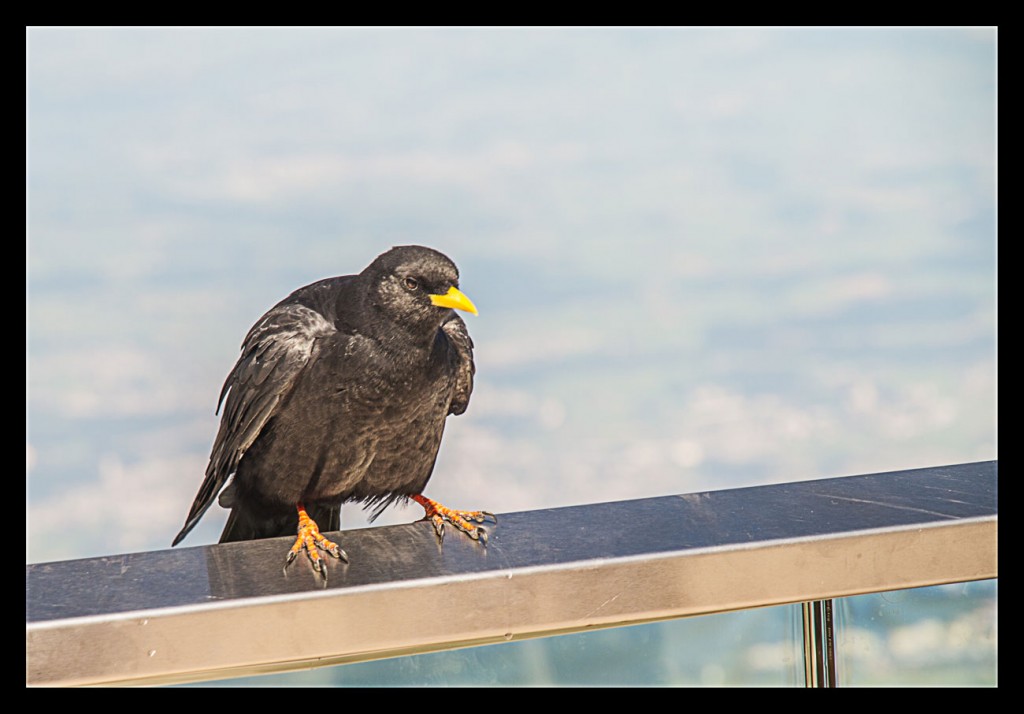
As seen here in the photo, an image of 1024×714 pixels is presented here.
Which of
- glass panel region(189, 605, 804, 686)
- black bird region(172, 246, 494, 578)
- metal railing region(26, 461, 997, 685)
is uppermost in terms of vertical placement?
black bird region(172, 246, 494, 578)

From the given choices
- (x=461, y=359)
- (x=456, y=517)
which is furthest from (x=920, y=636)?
(x=461, y=359)

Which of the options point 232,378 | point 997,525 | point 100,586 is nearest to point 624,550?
point 997,525

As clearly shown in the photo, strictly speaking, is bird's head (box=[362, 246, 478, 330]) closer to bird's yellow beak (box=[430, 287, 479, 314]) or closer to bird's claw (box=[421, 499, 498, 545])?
bird's yellow beak (box=[430, 287, 479, 314])

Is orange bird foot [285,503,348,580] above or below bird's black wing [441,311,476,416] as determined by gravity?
below

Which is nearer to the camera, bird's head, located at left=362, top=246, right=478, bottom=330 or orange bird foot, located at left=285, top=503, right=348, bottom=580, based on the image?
orange bird foot, located at left=285, top=503, right=348, bottom=580

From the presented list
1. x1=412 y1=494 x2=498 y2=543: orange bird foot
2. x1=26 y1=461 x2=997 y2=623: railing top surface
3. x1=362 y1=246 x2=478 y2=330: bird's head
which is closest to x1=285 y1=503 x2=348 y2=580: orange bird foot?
x1=26 y1=461 x2=997 y2=623: railing top surface

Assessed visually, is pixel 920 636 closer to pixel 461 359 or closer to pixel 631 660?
pixel 631 660

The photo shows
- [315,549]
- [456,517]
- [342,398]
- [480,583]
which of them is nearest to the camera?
[480,583]

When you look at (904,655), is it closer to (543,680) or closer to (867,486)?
(867,486)

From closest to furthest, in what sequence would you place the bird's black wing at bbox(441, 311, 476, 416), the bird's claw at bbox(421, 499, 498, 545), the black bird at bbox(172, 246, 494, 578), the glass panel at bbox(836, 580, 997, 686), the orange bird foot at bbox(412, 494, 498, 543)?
the glass panel at bbox(836, 580, 997, 686) → the orange bird foot at bbox(412, 494, 498, 543) → the bird's claw at bbox(421, 499, 498, 545) → the black bird at bbox(172, 246, 494, 578) → the bird's black wing at bbox(441, 311, 476, 416)
